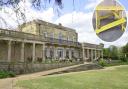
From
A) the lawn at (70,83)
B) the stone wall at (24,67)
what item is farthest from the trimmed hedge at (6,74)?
the lawn at (70,83)

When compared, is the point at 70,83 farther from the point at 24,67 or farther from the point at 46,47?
the point at 46,47

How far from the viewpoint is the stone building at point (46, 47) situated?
34.3 meters

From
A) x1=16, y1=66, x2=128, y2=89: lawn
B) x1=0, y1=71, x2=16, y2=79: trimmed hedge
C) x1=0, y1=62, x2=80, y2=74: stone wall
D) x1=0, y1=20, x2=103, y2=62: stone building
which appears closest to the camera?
x1=16, y1=66, x2=128, y2=89: lawn

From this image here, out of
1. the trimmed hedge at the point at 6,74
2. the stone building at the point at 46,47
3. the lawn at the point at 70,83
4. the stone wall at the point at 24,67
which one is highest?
the stone building at the point at 46,47

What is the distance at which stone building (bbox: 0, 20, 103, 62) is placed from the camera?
34.3m

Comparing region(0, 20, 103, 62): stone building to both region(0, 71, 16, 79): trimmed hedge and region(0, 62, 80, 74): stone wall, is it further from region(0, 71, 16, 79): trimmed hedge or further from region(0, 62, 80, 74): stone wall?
region(0, 71, 16, 79): trimmed hedge

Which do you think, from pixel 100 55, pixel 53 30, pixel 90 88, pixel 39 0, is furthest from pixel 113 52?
pixel 39 0

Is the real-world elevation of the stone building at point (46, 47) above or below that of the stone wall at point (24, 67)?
above

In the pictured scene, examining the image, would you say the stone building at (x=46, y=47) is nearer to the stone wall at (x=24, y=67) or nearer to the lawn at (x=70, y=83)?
the stone wall at (x=24, y=67)

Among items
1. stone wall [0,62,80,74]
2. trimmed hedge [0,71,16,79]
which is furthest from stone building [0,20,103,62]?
trimmed hedge [0,71,16,79]

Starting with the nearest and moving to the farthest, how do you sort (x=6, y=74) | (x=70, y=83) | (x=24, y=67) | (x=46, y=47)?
(x=70, y=83) → (x=6, y=74) → (x=24, y=67) → (x=46, y=47)

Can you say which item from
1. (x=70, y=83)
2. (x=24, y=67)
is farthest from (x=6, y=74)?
(x=70, y=83)

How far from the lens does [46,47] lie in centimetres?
4219

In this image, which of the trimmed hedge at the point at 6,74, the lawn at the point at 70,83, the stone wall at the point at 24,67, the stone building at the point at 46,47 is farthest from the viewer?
the stone building at the point at 46,47
